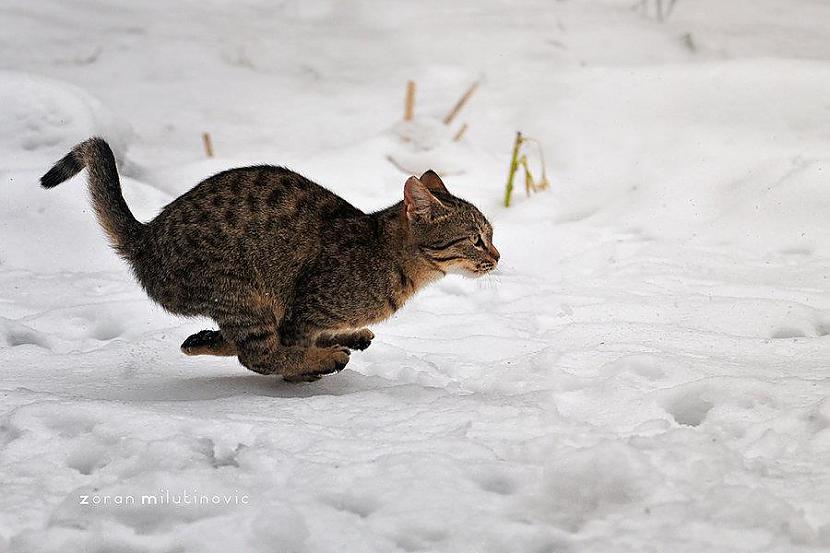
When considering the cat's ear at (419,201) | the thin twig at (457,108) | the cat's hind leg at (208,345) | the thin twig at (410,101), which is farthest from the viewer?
the thin twig at (457,108)

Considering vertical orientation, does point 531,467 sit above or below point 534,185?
above

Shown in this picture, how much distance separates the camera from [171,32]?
8.50 metres

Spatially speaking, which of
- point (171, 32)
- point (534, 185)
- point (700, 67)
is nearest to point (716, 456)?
point (534, 185)

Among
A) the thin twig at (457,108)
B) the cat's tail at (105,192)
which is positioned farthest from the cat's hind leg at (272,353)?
the thin twig at (457,108)

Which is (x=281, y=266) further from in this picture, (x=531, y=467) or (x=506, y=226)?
(x=506, y=226)

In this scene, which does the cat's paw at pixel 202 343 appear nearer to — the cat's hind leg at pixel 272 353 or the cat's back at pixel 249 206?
the cat's hind leg at pixel 272 353

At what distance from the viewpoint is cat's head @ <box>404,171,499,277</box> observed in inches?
149

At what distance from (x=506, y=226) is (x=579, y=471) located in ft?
10.8

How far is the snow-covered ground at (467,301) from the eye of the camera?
8.38 feet

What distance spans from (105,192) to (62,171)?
18cm

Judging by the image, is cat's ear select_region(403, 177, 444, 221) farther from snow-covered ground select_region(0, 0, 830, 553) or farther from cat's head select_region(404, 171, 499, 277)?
snow-covered ground select_region(0, 0, 830, 553)

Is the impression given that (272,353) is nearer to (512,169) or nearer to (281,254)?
(281,254)

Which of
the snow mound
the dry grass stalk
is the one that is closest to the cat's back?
the snow mound

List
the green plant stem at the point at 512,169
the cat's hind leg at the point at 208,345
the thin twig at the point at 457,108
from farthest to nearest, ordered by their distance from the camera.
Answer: the thin twig at the point at 457,108 → the green plant stem at the point at 512,169 → the cat's hind leg at the point at 208,345
